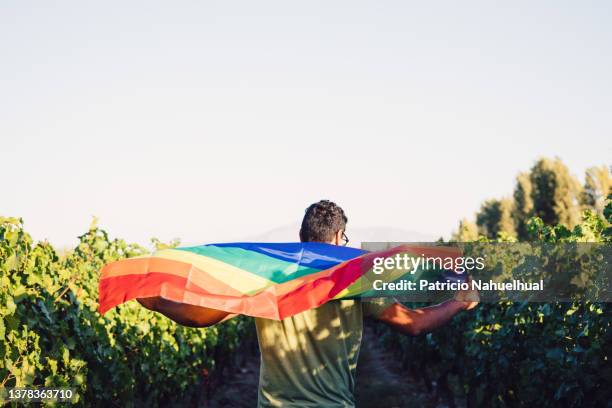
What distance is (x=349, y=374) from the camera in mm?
3312

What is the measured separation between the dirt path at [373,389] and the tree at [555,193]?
30715 millimetres

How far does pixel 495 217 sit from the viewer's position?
59750 mm

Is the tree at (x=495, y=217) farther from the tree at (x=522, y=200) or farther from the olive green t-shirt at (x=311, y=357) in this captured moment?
the olive green t-shirt at (x=311, y=357)

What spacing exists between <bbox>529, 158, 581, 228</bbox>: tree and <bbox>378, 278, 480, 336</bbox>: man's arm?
4218 centimetres

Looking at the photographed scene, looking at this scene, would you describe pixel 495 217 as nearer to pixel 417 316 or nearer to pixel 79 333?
pixel 79 333

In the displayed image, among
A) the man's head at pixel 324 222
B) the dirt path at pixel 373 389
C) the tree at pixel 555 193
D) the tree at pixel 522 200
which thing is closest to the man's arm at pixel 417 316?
the man's head at pixel 324 222

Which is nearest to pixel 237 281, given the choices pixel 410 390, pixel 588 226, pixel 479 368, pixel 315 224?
pixel 315 224

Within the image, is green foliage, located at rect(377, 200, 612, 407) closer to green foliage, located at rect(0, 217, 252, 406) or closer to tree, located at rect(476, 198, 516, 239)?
green foliage, located at rect(0, 217, 252, 406)

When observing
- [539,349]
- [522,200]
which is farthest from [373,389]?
[522,200]

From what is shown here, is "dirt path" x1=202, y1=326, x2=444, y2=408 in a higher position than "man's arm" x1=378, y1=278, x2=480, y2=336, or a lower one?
lower

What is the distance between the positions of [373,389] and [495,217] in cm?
4960

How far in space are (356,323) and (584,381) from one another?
99.8 inches

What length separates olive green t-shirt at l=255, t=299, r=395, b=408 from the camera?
10.5ft

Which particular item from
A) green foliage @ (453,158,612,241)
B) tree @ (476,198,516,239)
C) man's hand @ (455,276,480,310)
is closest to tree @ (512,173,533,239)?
green foliage @ (453,158,612,241)
